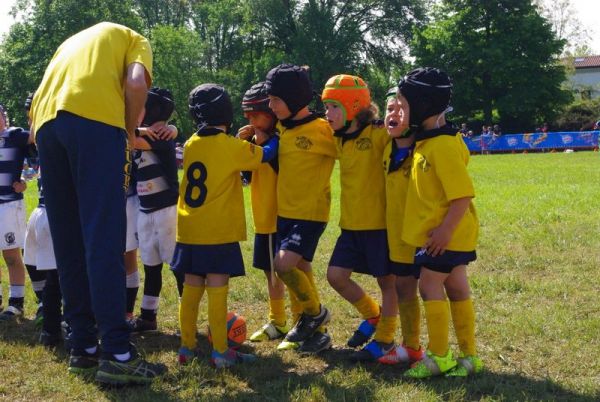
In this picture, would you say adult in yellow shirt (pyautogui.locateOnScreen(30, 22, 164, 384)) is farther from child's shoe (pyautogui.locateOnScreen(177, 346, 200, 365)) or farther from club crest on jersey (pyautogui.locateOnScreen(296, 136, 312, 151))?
club crest on jersey (pyautogui.locateOnScreen(296, 136, 312, 151))

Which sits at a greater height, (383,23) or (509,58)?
(383,23)

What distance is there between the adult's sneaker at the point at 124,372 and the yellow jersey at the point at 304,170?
4.53ft

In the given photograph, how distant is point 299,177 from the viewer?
4602mm

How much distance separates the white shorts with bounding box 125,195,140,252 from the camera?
5.45m

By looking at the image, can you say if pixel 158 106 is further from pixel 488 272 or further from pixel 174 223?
pixel 488 272

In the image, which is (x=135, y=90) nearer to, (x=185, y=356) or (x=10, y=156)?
(x=185, y=356)

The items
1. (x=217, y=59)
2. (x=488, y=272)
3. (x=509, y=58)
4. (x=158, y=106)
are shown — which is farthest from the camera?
(x=217, y=59)

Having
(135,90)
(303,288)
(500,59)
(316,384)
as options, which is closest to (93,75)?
(135,90)

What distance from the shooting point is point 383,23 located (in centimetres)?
5359

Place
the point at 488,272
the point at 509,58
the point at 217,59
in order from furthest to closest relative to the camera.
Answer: the point at 217,59 < the point at 509,58 < the point at 488,272

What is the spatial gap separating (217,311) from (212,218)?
0.61 metres

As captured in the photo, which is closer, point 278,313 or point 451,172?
point 451,172

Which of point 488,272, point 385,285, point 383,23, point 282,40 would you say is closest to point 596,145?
point 383,23

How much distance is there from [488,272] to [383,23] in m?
49.5
